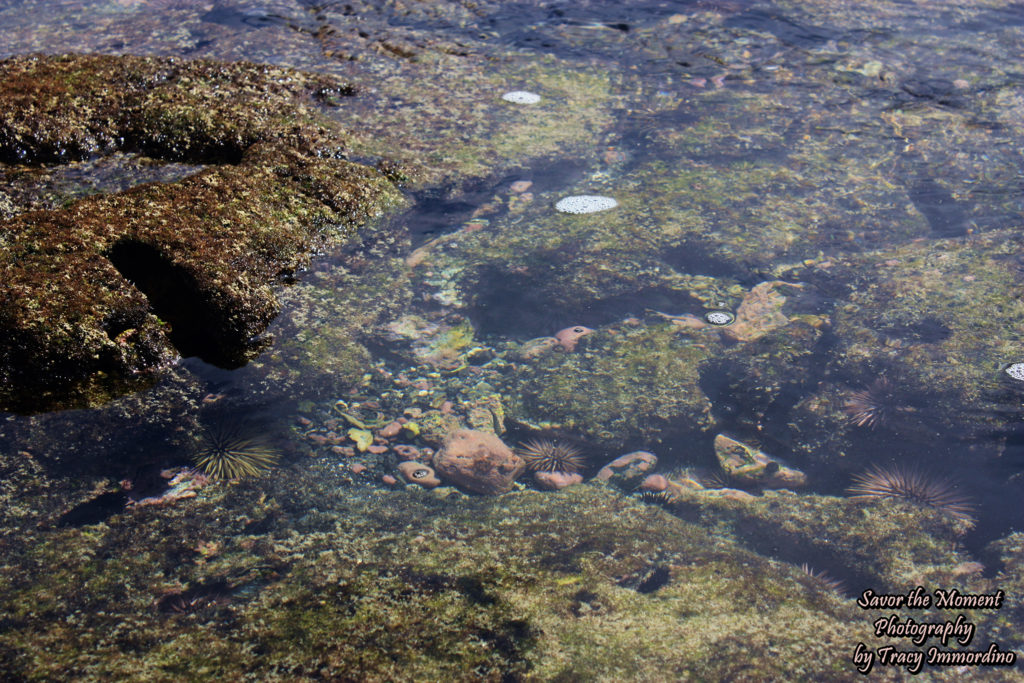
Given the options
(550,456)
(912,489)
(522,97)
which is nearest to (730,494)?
(912,489)

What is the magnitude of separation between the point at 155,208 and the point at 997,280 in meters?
6.23

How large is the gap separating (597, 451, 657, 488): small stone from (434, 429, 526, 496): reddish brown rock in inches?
22.6

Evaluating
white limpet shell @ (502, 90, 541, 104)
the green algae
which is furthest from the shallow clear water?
white limpet shell @ (502, 90, 541, 104)

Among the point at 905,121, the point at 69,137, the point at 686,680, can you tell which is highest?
the point at 69,137

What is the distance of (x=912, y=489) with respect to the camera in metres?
4.00

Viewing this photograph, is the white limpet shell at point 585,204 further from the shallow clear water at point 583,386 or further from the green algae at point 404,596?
the green algae at point 404,596

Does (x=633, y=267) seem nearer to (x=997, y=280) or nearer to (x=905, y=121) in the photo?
(x=997, y=280)

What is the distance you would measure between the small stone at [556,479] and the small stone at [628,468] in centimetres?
17

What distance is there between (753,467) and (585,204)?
3029 mm

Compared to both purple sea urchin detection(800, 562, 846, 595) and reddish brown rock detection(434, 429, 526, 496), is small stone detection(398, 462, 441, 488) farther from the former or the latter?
purple sea urchin detection(800, 562, 846, 595)

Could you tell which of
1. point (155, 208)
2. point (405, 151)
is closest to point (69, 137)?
point (155, 208)

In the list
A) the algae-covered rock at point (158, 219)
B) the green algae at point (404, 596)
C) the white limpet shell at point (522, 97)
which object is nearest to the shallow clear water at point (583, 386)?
the green algae at point (404, 596)

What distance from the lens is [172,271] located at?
3.67 metres

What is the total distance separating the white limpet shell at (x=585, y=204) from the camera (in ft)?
20.1
